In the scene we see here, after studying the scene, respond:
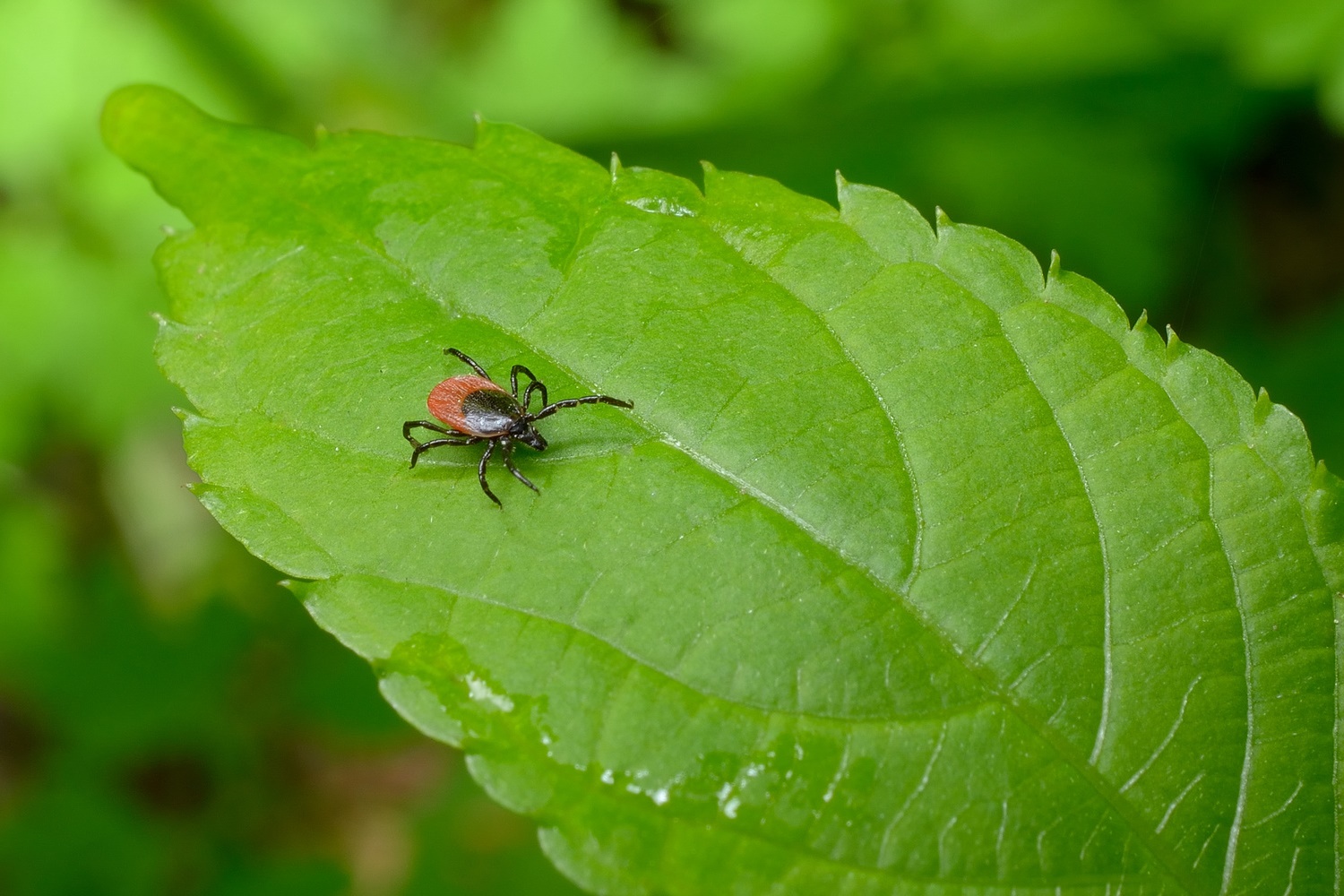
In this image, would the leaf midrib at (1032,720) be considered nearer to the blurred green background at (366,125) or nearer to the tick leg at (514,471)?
the tick leg at (514,471)

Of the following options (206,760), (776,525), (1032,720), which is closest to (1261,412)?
(1032,720)

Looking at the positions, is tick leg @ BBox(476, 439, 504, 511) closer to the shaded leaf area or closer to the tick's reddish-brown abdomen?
the tick's reddish-brown abdomen

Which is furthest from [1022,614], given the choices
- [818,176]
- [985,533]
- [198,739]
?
[198,739]

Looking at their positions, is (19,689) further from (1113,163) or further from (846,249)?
(1113,163)

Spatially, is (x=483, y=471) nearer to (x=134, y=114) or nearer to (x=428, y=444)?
(x=428, y=444)

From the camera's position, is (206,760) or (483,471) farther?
(206,760)

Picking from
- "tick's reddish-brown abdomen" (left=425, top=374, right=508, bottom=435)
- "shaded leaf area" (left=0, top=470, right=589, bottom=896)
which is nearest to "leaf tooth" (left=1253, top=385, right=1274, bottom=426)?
"tick's reddish-brown abdomen" (left=425, top=374, right=508, bottom=435)

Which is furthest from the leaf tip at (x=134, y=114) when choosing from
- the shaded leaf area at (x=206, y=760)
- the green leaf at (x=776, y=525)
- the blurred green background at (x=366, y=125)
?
the shaded leaf area at (x=206, y=760)

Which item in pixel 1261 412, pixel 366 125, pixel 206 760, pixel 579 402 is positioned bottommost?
pixel 206 760
